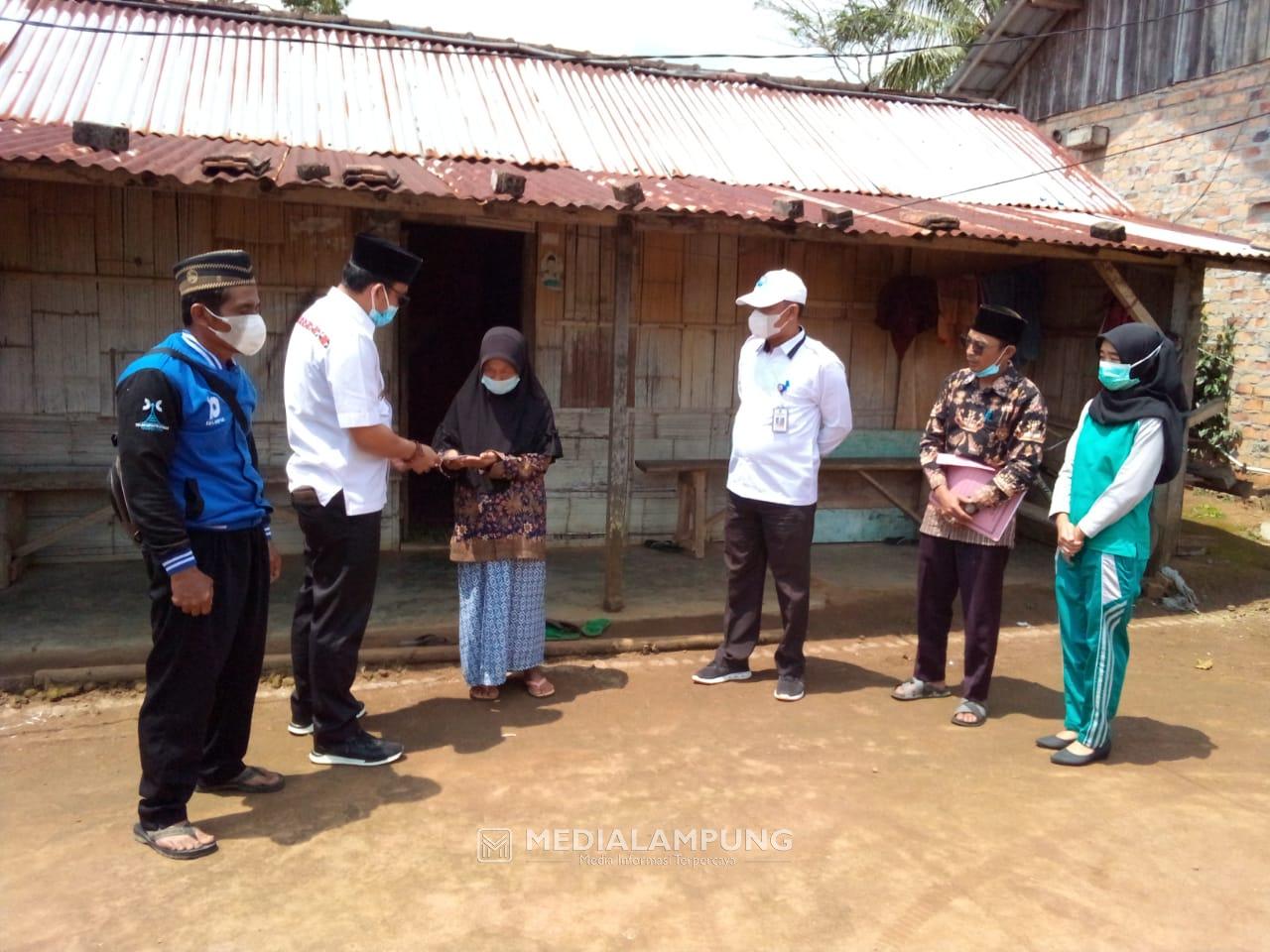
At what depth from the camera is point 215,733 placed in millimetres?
3299

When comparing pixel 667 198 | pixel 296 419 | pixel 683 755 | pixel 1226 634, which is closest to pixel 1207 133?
pixel 1226 634

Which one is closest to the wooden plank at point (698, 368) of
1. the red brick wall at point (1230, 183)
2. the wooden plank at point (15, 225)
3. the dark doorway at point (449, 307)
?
the dark doorway at point (449, 307)

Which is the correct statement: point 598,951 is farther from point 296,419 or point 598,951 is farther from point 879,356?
point 879,356

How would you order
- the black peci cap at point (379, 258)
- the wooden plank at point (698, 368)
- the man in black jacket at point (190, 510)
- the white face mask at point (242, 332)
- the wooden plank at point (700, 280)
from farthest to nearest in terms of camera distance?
the wooden plank at point (698, 368) → the wooden plank at point (700, 280) → the black peci cap at point (379, 258) → the white face mask at point (242, 332) → the man in black jacket at point (190, 510)

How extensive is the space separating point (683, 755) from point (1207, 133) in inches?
393

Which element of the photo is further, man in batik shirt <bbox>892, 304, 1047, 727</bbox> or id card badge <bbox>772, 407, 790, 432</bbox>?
id card badge <bbox>772, 407, 790, 432</bbox>

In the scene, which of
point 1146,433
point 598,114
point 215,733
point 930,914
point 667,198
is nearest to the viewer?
point 930,914

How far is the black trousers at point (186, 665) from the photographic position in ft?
9.53

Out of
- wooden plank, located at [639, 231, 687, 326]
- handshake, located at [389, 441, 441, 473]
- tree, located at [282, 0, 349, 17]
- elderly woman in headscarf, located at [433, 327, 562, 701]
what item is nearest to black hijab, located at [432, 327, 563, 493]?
elderly woman in headscarf, located at [433, 327, 562, 701]

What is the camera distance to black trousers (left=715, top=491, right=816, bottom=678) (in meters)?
4.39

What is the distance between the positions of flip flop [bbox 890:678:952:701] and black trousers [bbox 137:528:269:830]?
2936 millimetres

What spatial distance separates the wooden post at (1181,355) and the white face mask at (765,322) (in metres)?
3.76

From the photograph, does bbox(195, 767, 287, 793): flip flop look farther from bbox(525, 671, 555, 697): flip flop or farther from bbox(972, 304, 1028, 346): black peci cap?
A: bbox(972, 304, 1028, 346): black peci cap

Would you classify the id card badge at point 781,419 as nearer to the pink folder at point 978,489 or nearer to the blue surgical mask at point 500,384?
the pink folder at point 978,489
